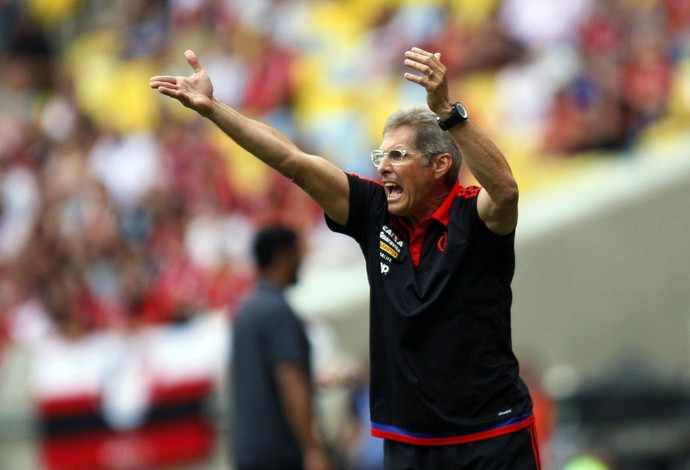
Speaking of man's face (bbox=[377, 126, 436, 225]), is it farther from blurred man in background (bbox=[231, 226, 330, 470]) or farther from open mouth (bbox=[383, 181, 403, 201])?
blurred man in background (bbox=[231, 226, 330, 470])

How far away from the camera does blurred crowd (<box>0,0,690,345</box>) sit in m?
11.2

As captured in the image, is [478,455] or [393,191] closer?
[478,455]

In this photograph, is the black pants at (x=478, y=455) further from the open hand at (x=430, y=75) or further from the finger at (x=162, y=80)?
the finger at (x=162, y=80)

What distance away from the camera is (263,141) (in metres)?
4.65

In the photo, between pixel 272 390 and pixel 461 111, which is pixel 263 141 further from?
pixel 272 390

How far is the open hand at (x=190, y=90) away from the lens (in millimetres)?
4559

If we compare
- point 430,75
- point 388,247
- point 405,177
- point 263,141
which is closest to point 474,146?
point 430,75

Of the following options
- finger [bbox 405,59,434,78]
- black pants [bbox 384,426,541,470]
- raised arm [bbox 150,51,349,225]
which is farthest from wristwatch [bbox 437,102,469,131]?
black pants [bbox 384,426,541,470]

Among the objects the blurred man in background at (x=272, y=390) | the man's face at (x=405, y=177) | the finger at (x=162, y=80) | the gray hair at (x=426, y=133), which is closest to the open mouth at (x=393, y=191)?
the man's face at (x=405, y=177)

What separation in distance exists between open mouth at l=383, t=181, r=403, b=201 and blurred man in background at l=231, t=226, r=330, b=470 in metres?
2.10

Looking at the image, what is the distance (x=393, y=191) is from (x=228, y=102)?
1021 centimetres

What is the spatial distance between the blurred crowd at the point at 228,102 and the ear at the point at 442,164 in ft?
20.7

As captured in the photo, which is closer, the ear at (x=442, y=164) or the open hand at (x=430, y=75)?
the open hand at (x=430, y=75)

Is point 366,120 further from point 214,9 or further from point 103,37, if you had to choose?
point 103,37
